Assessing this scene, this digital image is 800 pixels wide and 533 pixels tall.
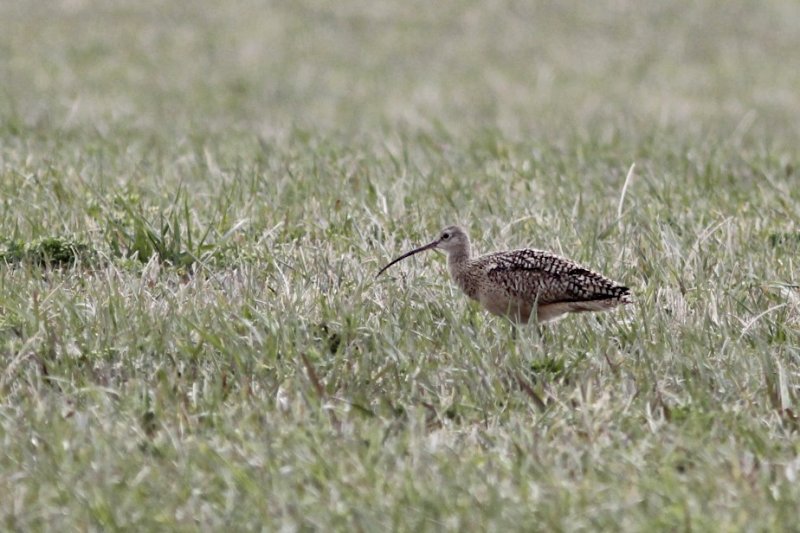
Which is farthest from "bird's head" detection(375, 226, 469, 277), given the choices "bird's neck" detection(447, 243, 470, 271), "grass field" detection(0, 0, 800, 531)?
"grass field" detection(0, 0, 800, 531)

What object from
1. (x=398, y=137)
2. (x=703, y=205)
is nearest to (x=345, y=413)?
(x=703, y=205)

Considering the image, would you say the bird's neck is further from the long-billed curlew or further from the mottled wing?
the mottled wing

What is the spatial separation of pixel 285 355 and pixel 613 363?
3.97 feet

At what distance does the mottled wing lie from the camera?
5.67 m

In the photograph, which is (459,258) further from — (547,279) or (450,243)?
(547,279)

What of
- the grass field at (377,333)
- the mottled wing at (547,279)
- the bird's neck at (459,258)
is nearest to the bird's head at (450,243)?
the bird's neck at (459,258)

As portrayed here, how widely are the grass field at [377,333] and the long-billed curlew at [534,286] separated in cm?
10

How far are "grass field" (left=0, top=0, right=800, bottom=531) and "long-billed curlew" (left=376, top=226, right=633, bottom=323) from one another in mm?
95

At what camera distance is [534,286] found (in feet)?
19.0

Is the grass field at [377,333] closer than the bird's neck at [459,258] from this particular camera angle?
Yes

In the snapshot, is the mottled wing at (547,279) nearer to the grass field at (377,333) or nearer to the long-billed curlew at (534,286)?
the long-billed curlew at (534,286)

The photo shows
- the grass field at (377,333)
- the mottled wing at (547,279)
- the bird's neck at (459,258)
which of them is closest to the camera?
the grass field at (377,333)

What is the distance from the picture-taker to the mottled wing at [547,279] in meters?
5.67

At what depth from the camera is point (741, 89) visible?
16797 millimetres
